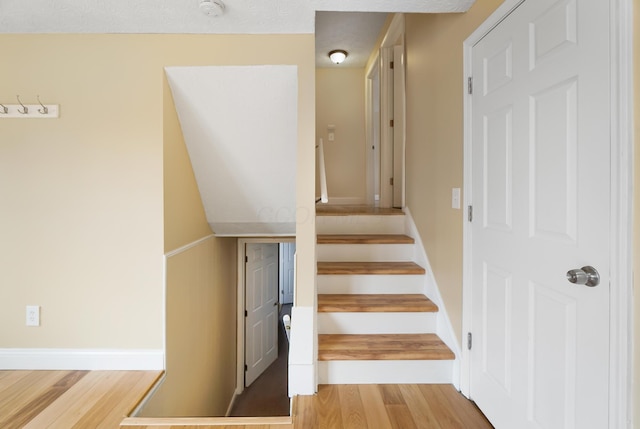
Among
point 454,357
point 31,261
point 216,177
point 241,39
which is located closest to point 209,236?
point 216,177

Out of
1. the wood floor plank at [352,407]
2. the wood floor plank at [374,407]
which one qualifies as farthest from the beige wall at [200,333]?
the wood floor plank at [374,407]

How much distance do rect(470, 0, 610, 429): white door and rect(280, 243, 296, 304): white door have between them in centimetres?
547

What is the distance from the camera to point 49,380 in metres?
1.88

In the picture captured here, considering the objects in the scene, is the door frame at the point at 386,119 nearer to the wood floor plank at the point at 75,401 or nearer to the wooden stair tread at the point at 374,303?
the wooden stair tread at the point at 374,303

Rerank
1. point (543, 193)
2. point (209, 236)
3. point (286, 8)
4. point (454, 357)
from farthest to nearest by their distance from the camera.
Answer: point (209, 236)
point (454, 357)
point (286, 8)
point (543, 193)

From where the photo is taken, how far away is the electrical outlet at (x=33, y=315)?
2.00m

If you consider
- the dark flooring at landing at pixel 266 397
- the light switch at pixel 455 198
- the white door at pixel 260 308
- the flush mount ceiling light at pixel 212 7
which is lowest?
the dark flooring at landing at pixel 266 397

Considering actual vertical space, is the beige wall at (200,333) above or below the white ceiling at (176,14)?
below

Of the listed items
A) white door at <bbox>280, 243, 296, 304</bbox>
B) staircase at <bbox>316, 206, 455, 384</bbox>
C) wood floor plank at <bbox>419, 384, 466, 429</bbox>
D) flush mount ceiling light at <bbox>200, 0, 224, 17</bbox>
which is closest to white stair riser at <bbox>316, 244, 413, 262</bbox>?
staircase at <bbox>316, 206, 455, 384</bbox>

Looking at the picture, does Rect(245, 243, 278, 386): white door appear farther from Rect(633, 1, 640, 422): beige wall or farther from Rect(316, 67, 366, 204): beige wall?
Rect(633, 1, 640, 422): beige wall

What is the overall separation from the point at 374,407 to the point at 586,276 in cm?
114

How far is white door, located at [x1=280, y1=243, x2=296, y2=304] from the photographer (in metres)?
6.96

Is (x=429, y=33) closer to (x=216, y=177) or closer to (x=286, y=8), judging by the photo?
(x=286, y=8)

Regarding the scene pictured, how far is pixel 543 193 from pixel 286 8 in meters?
Result: 1.49
